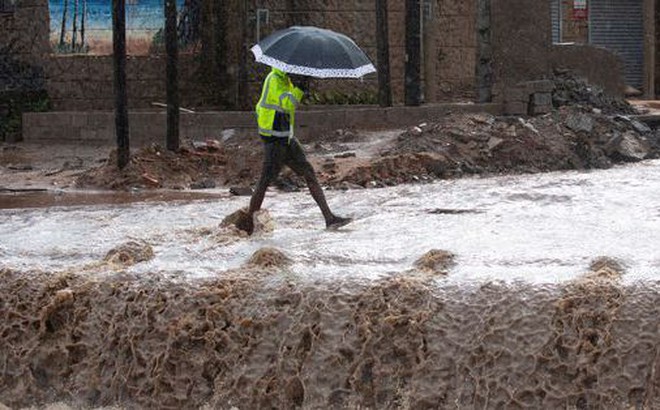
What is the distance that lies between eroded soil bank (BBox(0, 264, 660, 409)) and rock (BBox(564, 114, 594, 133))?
7669 millimetres

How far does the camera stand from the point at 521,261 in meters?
7.09

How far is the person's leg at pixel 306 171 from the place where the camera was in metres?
8.55

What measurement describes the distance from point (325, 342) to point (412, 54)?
9.86m

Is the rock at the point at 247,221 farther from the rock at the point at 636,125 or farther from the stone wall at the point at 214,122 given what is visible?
the rock at the point at 636,125

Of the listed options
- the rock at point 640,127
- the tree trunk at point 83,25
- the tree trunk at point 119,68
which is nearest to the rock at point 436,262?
the tree trunk at point 119,68

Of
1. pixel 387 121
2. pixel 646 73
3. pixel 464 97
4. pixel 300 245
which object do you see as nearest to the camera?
pixel 300 245

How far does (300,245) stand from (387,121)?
692 centimetres

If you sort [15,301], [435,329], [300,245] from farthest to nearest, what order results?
[300,245] → [15,301] → [435,329]

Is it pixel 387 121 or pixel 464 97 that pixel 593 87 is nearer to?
pixel 464 97

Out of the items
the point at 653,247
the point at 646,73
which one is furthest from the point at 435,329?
the point at 646,73

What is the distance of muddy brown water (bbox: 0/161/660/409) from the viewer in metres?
5.84

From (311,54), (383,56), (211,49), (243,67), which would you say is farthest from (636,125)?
(311,54)

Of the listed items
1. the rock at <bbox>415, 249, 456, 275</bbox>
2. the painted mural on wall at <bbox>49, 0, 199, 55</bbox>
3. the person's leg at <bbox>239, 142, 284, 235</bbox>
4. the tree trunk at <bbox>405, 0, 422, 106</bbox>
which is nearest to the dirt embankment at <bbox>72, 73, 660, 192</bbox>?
the tree trunk at <bbox>405, 0, 422, 106</bbox>

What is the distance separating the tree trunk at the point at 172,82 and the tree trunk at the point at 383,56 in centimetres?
294
